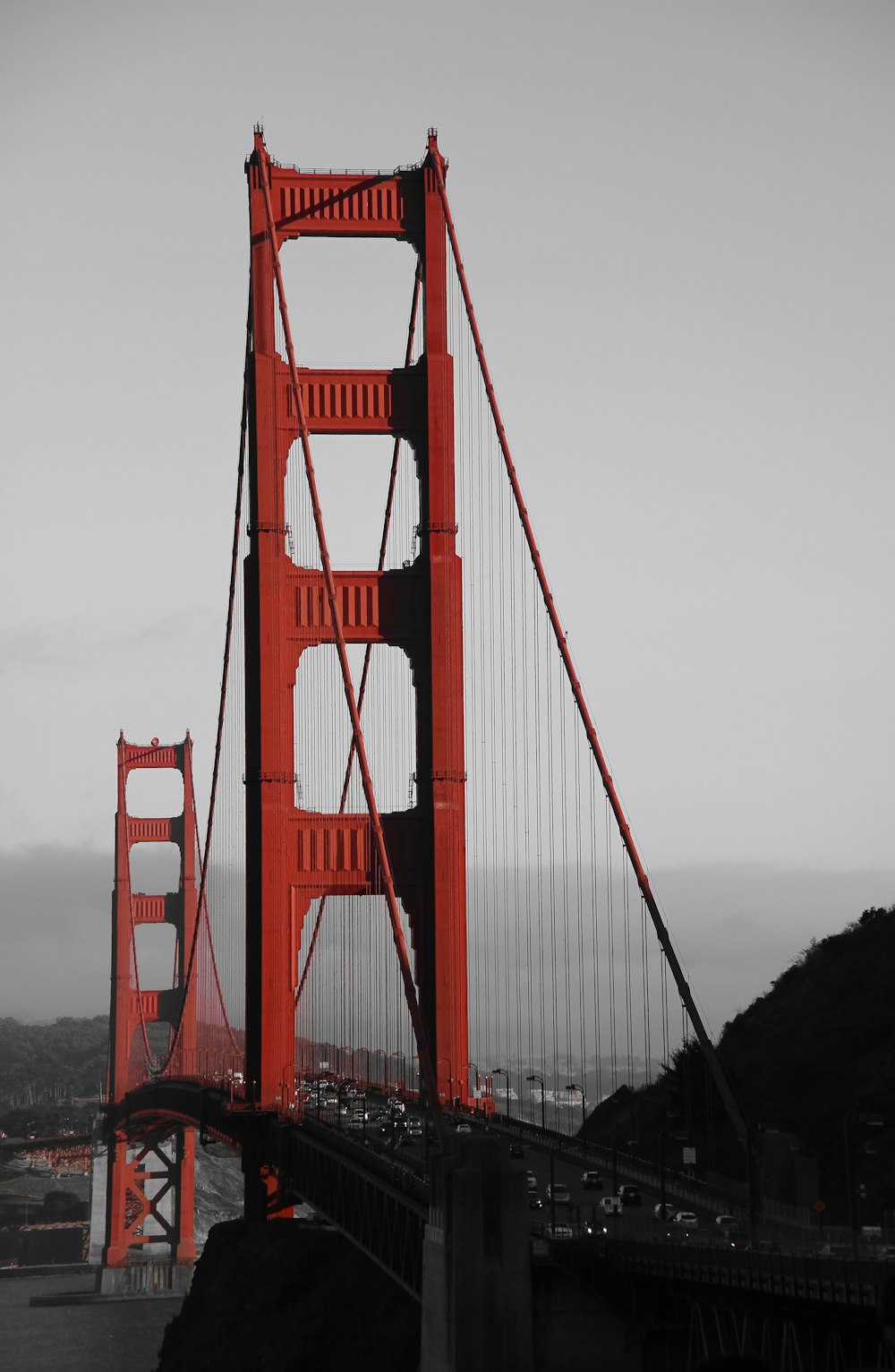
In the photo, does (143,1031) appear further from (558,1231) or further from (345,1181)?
(558,1231)

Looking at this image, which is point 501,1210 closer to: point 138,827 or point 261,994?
point 261,994

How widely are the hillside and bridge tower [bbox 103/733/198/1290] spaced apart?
26.2 metres

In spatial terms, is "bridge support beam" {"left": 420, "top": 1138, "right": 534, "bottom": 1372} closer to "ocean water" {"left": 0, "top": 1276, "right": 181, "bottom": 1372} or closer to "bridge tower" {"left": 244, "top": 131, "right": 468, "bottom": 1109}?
"bridge tower" {"left": 244, "top": 131, "right": 468, "bottom": 1109}

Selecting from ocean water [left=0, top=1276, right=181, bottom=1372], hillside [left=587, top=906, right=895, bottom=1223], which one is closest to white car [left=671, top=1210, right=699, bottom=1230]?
hillside [left=587, top=906, right=895, bottom=1223]

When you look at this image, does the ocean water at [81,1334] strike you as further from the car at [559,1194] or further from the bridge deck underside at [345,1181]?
the car at [559,1194]

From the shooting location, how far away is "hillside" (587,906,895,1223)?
5072 centimetres

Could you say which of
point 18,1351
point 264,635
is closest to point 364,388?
point 264,635

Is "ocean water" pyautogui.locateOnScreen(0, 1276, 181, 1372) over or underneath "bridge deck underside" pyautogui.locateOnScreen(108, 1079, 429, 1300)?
underneath

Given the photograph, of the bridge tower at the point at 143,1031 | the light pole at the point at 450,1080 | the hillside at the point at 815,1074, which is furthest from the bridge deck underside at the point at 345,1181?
the bridge tower at the point at 143,1031

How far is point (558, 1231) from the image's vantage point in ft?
96.8

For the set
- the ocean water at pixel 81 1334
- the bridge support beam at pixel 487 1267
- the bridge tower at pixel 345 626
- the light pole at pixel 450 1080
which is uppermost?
the bridge tower at pixel 345 626

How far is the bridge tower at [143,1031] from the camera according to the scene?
94938 millimetres

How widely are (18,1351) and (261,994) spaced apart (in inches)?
1355

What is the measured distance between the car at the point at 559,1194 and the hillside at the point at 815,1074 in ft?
26.2
